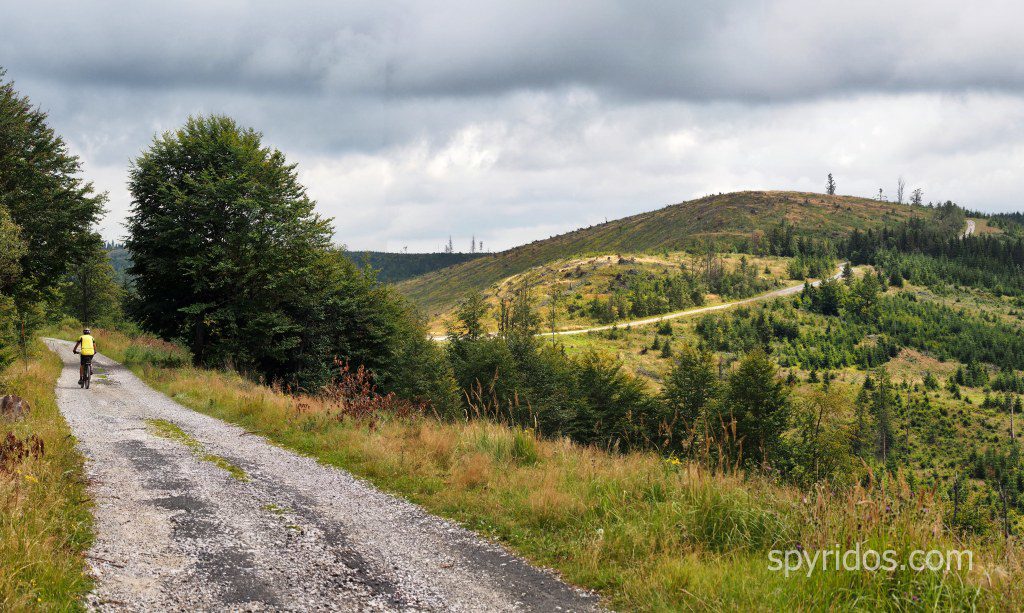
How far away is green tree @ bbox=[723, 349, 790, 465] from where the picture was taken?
171 ft

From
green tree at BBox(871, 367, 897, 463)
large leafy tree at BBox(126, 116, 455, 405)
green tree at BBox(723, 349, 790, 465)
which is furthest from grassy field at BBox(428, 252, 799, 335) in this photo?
large leafy tree at BBox(126, 116, 455, 405)

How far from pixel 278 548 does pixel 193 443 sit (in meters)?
6.74

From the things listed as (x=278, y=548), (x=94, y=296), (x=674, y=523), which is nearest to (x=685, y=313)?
(x=94, y=296)

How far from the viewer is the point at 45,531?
559cm

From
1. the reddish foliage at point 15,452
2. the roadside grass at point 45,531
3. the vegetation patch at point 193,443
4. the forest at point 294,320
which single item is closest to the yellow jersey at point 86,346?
the forest at point 294,320

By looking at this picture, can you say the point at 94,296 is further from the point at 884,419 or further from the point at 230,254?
the point at 884,419

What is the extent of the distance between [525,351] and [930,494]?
177 ft

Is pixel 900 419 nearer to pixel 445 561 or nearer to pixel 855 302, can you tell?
pixel 855 302

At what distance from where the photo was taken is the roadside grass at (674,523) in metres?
4.79

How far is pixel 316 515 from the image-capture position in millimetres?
7363

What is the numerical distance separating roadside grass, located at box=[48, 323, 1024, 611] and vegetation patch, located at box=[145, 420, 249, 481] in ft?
5.82

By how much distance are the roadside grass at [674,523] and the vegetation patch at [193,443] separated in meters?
1.77

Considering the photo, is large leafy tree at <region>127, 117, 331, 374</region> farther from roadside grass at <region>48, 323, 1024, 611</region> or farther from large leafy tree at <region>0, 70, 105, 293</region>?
roadside grass at <region>48, 323, 1024, 611</region>

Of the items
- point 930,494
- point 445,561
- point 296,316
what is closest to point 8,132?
point 296,316
